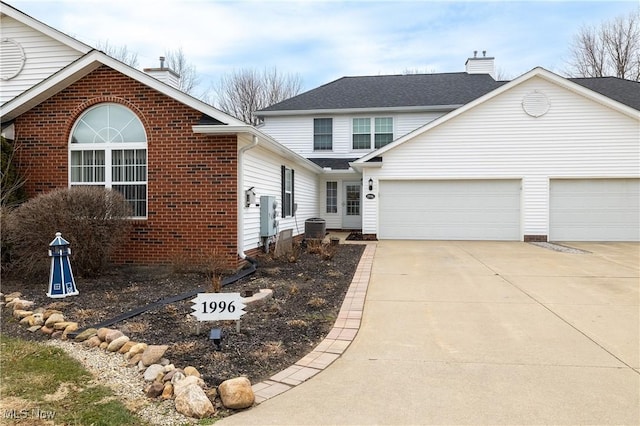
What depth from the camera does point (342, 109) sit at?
18.7 m

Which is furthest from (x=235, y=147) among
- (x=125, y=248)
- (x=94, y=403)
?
(x=94, y=403)

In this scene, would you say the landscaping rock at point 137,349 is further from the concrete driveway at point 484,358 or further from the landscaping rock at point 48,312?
the landscaping rock at point 48,312

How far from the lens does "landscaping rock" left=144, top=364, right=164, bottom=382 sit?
141 inches

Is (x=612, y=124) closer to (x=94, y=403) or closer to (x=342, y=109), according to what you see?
(x=342, y=109)

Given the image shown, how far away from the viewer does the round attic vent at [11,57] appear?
12.1m

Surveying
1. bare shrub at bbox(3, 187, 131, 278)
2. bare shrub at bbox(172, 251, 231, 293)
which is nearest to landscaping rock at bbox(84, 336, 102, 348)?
bare shrub at bbox(3, 187, 131, 278)

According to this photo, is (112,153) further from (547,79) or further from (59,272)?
(547,79)

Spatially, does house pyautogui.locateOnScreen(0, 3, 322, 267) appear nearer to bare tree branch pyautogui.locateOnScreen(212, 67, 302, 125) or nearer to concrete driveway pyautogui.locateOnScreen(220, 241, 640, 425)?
concrete driveway pyautogui.locateOnScreen(220, 241, 640, 425)

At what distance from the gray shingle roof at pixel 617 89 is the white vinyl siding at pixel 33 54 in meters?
18.6

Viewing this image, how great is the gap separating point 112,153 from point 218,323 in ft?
18.4

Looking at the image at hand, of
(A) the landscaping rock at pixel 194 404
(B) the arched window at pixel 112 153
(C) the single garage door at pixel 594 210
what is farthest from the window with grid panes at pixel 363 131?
(A) the landscaping rock at pixel 194 404

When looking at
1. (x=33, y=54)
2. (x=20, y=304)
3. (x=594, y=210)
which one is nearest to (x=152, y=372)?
(x=20, y=304)

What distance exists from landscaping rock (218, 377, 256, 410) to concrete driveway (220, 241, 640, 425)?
77mm

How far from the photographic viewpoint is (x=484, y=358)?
13.6 feet
